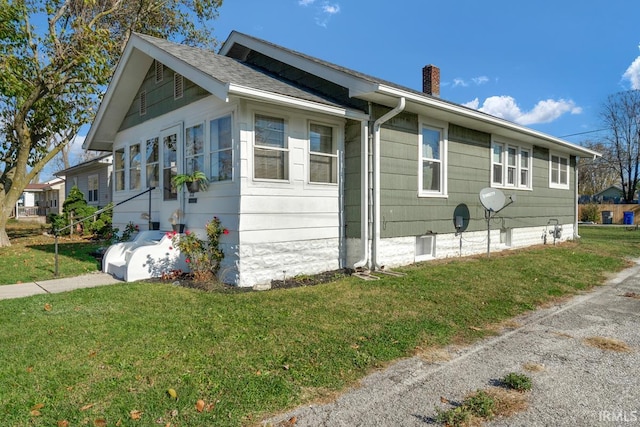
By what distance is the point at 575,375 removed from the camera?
133 inches

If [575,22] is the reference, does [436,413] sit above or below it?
below

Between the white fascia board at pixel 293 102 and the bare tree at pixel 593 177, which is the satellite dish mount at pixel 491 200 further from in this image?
the bare tree at pixel 593 177

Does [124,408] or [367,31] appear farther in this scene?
[367,31]

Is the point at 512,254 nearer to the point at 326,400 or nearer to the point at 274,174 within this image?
the point at 274,174

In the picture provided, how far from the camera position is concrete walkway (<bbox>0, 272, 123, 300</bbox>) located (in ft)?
19.6

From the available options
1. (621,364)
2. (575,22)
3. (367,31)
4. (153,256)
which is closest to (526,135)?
(575,22)

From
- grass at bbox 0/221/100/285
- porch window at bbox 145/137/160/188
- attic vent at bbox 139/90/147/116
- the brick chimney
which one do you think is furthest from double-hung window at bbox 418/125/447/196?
grass at bbox 0/221/100/285

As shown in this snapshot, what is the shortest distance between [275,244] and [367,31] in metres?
9.30

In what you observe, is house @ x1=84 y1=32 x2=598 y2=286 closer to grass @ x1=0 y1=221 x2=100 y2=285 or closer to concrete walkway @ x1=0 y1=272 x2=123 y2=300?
grass @ x1=0 y1=221 x2=100 y2=285

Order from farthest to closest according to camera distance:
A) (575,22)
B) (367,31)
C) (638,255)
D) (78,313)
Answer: (367,31) → (575,22) → (638,255) → (78,313)

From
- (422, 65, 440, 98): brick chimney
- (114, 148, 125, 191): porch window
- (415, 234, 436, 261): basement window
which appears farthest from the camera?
(422, 65, 440, 98): brick chimney

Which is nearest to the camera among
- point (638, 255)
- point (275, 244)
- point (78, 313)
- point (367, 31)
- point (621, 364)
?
point (621, 364)

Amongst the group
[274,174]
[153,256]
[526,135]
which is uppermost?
[526,135]

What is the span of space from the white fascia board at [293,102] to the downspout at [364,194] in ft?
1.10
